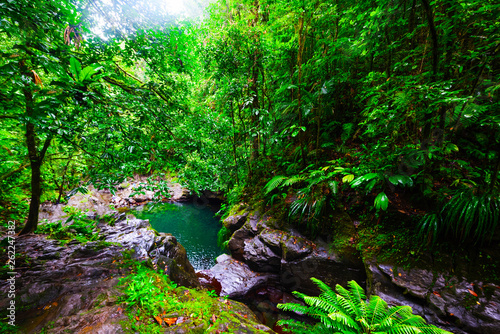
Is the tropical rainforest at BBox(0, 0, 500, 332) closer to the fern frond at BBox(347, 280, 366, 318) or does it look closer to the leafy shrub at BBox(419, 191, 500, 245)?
the leafy shrub at BBox(419, 191, 500, 245)

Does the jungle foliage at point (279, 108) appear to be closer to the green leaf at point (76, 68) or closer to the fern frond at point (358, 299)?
the green leaf at point (76, 68)

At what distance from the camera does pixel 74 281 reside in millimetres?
2934

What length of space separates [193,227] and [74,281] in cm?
728

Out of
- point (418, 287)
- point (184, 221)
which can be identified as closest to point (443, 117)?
point (418, 287)

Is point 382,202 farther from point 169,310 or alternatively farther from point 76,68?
point 76,68

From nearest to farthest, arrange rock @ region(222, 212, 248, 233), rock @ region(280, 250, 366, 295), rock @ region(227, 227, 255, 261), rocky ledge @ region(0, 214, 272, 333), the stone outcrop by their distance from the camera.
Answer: rocky ledge @ region(0, 214, 272, 333)
rock @ region(280, 250, 366, 295)
the stone outcrop
rock @ region(227, 227, 255, 261)
rock @ region(222, 212, 248, 233)

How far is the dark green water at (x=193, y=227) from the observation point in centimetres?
717

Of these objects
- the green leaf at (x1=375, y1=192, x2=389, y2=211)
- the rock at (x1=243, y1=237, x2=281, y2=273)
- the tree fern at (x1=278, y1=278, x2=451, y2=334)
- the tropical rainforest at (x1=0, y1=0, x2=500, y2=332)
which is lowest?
the rock at (x1=243, y1=237, x2=281, y2=273)

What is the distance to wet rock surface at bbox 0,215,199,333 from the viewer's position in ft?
7.10

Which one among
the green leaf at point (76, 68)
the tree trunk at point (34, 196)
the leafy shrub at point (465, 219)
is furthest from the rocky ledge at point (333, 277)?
the green leaf at point (76, 68)

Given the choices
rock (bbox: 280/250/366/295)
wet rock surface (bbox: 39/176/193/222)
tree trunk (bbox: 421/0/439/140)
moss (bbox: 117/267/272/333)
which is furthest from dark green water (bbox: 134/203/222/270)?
tree trunk (bbox: 421/0/439/140)

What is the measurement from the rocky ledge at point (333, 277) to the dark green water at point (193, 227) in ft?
5.35

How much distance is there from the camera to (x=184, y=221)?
10.9 m

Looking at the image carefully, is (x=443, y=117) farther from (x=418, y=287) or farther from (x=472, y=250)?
(x=418, y=287)
